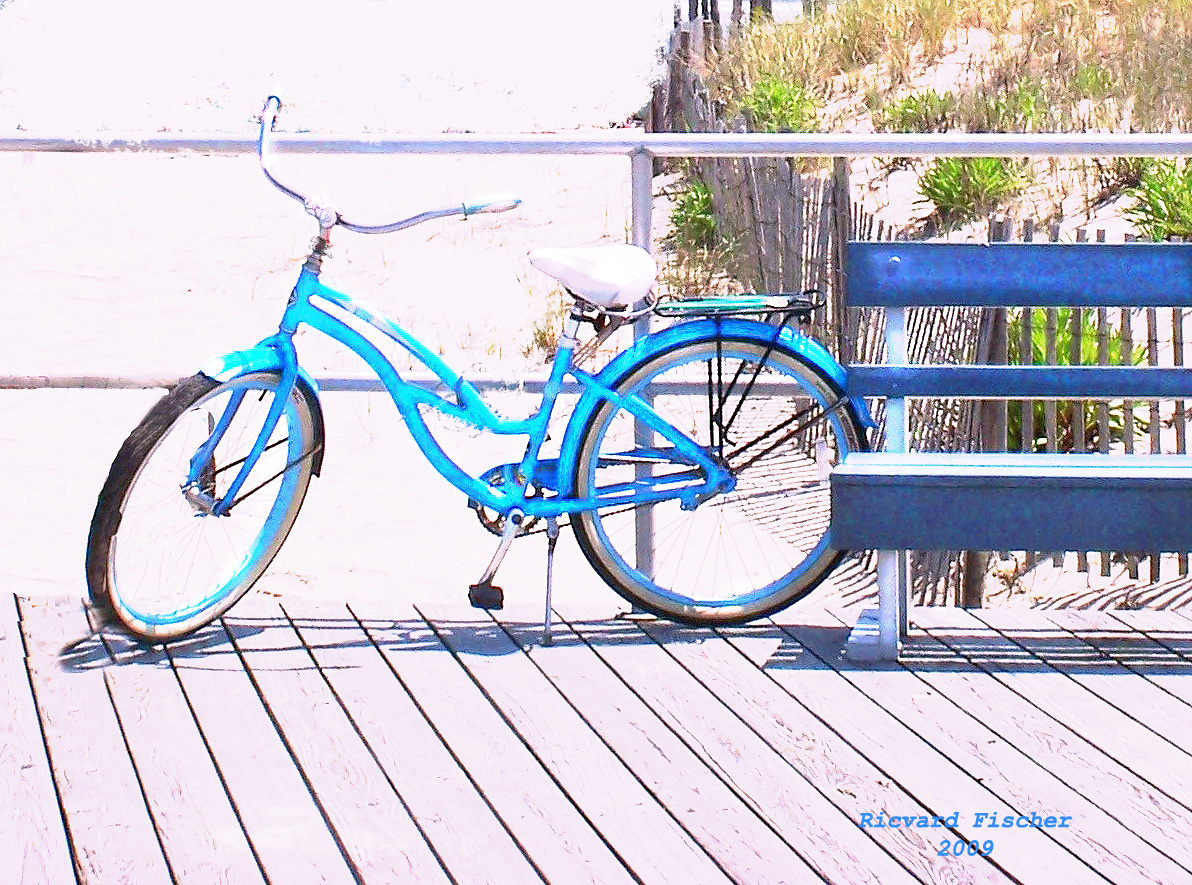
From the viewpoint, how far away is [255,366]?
422 cm

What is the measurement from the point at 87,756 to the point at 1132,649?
2146 millimetres

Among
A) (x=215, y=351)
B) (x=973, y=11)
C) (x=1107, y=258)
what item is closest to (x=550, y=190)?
(x=973, y=11)

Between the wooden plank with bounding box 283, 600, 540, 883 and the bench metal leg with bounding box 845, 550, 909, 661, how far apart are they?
3.12 feet

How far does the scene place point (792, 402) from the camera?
9.20m

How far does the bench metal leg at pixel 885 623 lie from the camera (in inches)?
163

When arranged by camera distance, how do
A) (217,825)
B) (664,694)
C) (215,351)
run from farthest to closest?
(215,351)
(664,694)
(217,825)

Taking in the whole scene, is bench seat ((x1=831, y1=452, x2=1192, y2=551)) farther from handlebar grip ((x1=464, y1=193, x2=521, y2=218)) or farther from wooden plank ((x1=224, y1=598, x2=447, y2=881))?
wooden plank ((x1=224, y1=598, x2=447, y2=881))

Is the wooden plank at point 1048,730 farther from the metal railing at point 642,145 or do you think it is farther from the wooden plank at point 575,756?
the metal railing at point 642,145

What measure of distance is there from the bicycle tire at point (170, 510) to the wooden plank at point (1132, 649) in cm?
172

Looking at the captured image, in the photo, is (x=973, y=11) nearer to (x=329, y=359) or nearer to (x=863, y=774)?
(x=329, y=359)

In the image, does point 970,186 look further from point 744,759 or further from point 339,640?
point 744,759

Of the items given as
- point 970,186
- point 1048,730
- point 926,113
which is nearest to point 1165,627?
point 1048,730

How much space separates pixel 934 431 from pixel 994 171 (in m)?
5.01

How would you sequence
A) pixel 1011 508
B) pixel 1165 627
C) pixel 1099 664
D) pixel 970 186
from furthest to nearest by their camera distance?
1. pixel 970 186
2. pixel 1165 627
3. pixel 1099 664
4. pixel 1011 508
